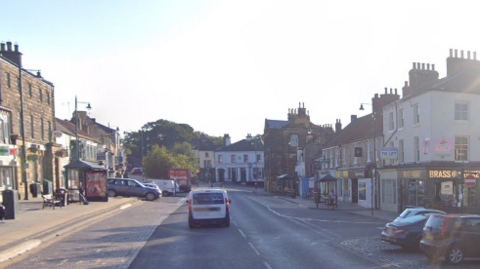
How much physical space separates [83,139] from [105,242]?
42562 millimetres

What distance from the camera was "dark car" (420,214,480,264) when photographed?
13.3 meters

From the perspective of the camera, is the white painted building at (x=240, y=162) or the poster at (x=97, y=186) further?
the white painted building at (x=240, y=162)

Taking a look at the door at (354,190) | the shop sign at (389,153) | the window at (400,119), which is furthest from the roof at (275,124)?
the shop sign at (389,153)

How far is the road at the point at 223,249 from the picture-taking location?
1305 centimetres

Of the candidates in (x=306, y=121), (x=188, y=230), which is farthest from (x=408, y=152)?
(x=306, y=121)

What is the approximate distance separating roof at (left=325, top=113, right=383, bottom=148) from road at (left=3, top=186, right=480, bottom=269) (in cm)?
1910

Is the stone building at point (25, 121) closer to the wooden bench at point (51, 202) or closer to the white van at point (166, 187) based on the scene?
the wooden bench at point (51, 202)

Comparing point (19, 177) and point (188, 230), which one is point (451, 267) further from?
point (19, 177)

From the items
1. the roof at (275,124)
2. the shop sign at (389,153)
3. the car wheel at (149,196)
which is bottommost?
the car wheel at (149,196)

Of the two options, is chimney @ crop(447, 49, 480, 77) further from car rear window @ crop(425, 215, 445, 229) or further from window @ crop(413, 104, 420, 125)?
car rear window @ crop(425, 215, 445, 229)

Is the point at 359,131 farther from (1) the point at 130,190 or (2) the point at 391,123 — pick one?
(1) the point at 130,190

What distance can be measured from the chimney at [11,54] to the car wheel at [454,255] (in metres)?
32.6

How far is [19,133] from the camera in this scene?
114 feet

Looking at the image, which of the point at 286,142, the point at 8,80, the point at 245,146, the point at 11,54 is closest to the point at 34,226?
the point at 8,80
